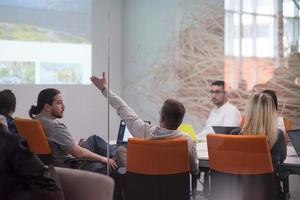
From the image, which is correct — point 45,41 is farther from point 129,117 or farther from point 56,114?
point 129,117

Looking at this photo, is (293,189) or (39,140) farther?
(39,140)

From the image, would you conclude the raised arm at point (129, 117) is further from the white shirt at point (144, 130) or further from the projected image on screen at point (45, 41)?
the projected image on screen at point (45, 41)

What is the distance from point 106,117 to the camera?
516 centimetres

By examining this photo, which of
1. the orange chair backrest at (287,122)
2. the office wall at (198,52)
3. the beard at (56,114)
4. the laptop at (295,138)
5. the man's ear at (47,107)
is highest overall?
the office wall at (198,52)

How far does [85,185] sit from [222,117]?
2.70 m

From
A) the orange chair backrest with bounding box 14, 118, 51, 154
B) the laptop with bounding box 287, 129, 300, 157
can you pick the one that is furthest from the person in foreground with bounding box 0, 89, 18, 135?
the laptop with bounding box 287, 129, 300, 157

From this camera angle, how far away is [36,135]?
4.10m

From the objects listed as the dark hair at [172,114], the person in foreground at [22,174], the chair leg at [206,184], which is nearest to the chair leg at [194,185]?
the chair leg at [206,184]

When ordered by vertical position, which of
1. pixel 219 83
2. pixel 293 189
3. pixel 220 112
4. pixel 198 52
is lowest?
pixel 293 189

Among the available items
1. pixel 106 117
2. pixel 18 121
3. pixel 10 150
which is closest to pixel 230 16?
pixel 106 117

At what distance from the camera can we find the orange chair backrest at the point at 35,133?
13.3ft

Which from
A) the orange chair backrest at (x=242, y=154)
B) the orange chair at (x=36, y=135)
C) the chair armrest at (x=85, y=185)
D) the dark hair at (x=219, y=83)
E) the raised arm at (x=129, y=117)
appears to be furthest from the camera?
the dark hair at (x=219, y=83)

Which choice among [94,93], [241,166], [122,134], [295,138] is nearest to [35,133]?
[122,134]

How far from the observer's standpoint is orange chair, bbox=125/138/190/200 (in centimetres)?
327
